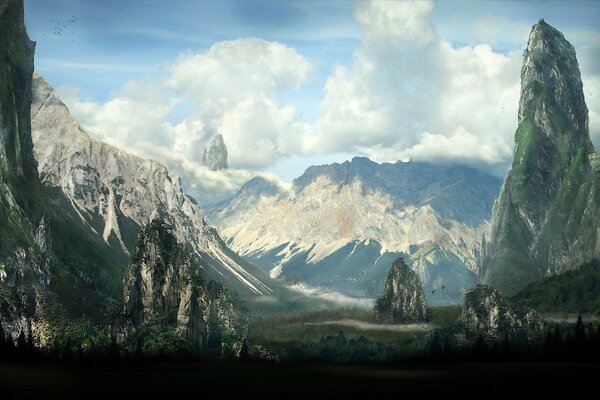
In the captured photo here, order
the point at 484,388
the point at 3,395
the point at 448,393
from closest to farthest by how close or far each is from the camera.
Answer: the point at 3,395 → the point at 448,393 → the point at 484,388

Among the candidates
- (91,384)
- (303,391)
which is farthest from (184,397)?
(91,384)

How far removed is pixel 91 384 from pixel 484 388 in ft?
296

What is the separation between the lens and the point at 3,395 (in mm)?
157875

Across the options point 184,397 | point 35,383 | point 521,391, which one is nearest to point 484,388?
point 521,391

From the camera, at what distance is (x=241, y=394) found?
165250 millimetres

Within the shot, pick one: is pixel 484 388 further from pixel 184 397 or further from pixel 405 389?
pixel 184 397

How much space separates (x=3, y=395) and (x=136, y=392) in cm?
2661

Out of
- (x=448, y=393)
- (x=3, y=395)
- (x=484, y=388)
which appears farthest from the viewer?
(x=484, y=388)

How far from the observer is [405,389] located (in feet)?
579

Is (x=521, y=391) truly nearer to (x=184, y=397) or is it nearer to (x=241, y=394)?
(x=241, y=394)

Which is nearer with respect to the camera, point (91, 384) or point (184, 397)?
point (184, 397)

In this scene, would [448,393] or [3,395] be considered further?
[448,393]

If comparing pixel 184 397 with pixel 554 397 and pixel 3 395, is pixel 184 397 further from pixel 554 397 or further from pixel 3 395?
pixel 554 397

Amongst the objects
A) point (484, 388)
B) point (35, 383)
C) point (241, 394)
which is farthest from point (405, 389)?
point (35, 383)
